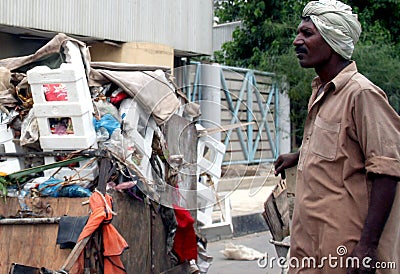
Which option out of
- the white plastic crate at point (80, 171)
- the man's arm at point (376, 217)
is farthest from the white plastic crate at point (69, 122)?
the man's arm at point (376, 217)

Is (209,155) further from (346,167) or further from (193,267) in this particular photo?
(346,167)

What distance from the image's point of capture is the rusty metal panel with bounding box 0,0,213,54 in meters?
8.98

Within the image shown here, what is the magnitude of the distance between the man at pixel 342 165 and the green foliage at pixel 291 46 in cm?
1056

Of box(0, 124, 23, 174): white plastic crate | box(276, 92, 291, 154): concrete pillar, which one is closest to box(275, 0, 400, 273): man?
box(0, 124, 23, 174): white plastic crate

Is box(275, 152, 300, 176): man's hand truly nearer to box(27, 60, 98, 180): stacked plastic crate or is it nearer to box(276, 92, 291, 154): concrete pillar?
box(27, 60, 98, 180): stacked plastic crate

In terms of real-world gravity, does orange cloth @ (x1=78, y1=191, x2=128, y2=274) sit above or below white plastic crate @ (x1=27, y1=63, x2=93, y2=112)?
below

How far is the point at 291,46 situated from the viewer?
13.8 metres

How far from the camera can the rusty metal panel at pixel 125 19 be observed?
898cm

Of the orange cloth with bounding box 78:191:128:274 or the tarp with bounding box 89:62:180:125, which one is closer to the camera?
the orange cloth with bounding box 78:191:128:274

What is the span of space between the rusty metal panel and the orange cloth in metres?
5.95

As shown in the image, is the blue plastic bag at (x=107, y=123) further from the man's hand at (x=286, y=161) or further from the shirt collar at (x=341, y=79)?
the shirt collar at (x=341, y=79)

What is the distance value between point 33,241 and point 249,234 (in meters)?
5.69

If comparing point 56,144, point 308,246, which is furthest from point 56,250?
point 308,246

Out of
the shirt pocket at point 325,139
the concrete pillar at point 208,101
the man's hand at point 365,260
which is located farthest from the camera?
the concrete pillar at point 208,101
